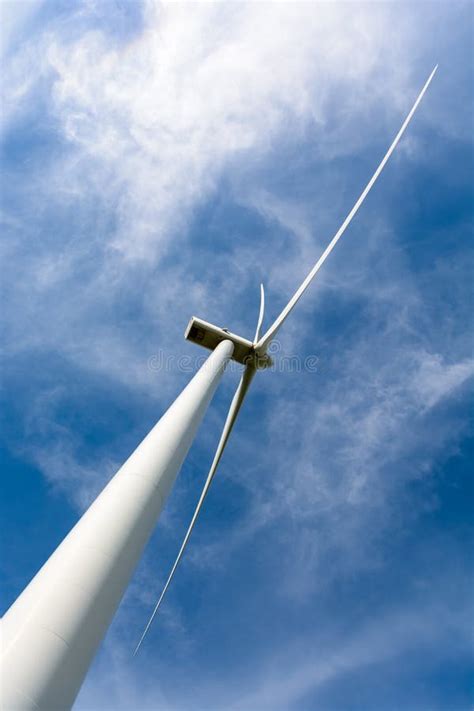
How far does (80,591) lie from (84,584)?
0.41 ft

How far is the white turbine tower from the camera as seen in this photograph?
6.35m

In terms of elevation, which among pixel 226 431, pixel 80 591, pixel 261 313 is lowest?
pixel 80 591

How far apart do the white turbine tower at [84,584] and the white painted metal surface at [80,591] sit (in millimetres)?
13

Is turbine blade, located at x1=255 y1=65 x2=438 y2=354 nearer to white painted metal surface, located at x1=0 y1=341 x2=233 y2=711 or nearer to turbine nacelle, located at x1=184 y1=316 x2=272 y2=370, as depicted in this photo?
turbine nacelle, located at x1=184 y1=316 x2=272 y2=370

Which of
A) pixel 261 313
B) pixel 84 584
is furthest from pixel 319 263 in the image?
pixel 84 584

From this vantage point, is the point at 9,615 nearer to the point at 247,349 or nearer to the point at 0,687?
the point at 0,687

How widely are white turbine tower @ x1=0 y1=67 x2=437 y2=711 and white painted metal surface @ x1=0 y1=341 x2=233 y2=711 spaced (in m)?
0.01

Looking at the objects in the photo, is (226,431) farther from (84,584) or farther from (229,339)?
(84,584)

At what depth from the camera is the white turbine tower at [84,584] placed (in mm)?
6352

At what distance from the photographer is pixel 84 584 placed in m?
7.77

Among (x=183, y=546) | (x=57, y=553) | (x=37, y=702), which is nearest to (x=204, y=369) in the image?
(x=57, y=553)

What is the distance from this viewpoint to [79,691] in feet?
23.4

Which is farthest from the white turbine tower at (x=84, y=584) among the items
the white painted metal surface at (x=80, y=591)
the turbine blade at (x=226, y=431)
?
the turbine blade at (x=226, y=431)

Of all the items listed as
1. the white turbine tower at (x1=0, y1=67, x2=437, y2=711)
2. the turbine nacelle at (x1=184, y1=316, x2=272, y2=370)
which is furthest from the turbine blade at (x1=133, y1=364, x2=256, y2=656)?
the white turbine tower at (x1=0, y1=67, x2=437, y2=711)
